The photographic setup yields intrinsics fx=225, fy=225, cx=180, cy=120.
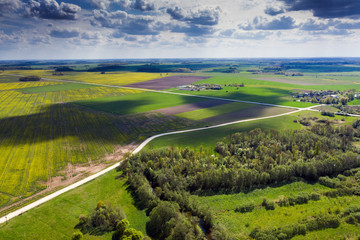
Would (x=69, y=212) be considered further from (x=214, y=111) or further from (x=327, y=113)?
(x=327, y=113)

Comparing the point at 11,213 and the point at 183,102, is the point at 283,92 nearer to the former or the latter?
the point at 183,102

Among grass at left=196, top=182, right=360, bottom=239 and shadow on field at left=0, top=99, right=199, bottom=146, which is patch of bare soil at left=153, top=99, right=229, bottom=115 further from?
grass at left=196, top=182, right=360, bottom=239

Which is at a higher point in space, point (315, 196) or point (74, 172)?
point (74, 172)

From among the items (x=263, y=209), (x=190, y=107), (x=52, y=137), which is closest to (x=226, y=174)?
(x=263, y=209)

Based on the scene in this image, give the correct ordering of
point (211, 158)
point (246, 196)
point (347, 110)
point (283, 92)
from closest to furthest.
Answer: point (246, 196) → point (211, 158) → point (347, 110) → point (283, 92)

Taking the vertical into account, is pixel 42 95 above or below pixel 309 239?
above

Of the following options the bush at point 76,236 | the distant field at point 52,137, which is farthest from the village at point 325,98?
the bush at point 76,236

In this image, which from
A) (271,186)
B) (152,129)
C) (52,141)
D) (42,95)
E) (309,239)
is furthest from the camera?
(42,95)

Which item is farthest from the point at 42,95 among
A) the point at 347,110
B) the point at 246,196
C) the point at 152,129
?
the point at 347,110

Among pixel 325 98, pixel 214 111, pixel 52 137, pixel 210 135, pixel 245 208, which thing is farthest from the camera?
pixel 325 98
